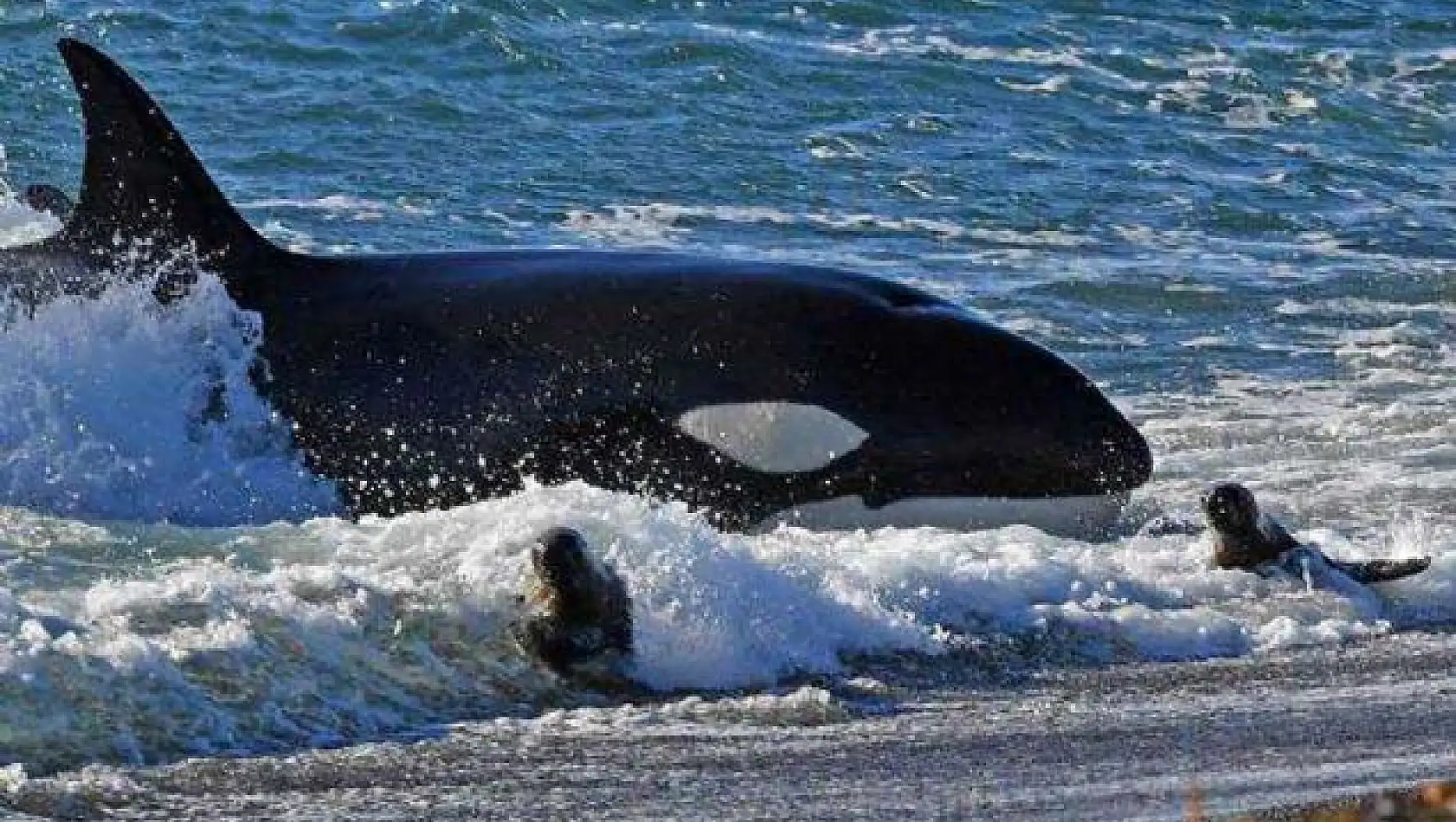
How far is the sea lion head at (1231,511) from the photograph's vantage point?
1172 cm

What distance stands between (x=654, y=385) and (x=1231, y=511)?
2.36 m

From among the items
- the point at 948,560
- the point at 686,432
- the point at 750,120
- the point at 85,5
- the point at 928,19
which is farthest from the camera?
the point at 928,19

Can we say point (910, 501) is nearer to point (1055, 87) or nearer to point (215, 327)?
point (215, 327)

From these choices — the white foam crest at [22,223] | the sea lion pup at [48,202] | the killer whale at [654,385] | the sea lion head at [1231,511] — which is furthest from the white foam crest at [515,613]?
the sea lion pup at [48,202]

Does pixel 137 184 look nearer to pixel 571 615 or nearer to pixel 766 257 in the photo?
pixel 571 615

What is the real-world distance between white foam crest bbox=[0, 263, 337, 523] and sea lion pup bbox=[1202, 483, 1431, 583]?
3.58 meters

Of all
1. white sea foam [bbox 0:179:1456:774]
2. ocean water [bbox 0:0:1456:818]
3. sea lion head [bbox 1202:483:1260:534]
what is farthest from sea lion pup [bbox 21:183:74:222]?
sea lion head [bbox 1202:483:1260:534]

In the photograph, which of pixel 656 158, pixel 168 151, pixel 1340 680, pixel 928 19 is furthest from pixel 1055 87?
pixel 1340 680

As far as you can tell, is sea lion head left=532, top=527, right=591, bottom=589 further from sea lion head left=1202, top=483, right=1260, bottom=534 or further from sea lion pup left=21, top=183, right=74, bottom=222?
sea lion pup left=21, top=183, right=74, bottom=222

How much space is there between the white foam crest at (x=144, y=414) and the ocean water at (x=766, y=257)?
2cm

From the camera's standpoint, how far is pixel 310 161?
2269 centimetres

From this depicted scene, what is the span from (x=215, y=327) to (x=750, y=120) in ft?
40.8

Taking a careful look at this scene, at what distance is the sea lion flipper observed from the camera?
1173 centimetres

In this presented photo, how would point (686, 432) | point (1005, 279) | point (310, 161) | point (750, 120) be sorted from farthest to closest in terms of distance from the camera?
point (750, 120), point (310, 161), point (1005, 279), point (686, 432)
